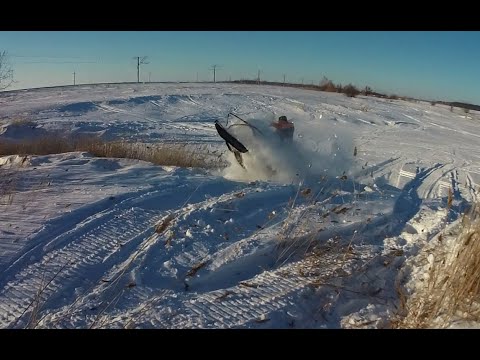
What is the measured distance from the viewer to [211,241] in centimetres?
549

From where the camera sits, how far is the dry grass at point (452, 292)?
141 inches

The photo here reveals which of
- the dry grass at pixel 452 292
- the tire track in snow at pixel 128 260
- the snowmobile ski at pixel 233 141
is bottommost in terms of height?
the tire track in snow at pixel 128 260

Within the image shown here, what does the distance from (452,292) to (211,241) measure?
273cm

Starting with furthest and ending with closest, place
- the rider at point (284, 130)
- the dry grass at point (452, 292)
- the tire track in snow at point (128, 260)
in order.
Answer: the rider at point (284, 130)
the tire track in snow at point (128, 260)
the dry grass at point (452, 292)

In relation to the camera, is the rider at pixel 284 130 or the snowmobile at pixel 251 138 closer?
the snowmobile at pixel 251 138

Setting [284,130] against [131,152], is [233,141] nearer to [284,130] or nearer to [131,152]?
[284,130]

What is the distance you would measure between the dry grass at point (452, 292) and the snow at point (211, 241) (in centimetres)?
27

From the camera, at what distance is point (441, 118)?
2883cm

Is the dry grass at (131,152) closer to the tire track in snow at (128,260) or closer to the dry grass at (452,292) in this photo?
the tire track in snow at (128,260)

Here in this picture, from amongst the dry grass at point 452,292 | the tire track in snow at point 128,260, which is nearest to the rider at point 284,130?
the tire track in snow at point 128,260

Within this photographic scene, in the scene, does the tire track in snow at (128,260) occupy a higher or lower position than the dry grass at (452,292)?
Answer: lower

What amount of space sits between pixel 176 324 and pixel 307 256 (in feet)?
6.54

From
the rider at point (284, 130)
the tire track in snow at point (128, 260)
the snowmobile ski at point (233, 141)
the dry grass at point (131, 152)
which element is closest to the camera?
the tire track in snow at point (128, 260)

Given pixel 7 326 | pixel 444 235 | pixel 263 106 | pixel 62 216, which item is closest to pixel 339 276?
pixel 444 235
